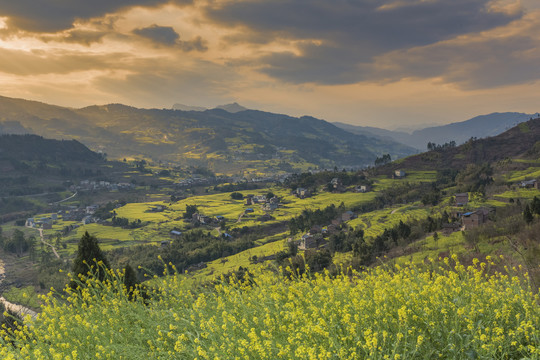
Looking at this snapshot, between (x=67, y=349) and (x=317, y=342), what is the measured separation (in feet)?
18.4

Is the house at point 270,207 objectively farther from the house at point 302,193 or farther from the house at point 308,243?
the house at point 308,243

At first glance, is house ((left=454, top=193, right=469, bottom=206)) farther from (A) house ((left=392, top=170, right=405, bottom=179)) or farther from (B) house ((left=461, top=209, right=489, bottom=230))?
(A) house ((left=392, top=170, right=405, bottom=179))

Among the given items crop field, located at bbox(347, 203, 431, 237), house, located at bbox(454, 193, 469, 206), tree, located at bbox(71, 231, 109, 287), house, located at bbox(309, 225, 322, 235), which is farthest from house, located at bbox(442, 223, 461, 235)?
tree, located at bbox(71, 231, 109, 287)

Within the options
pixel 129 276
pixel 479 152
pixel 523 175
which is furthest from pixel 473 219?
pixel 479 152

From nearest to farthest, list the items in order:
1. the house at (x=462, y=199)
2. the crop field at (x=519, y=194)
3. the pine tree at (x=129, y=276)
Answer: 1. the pine tree at (x=129, y=276)
2. the crop field at (x=519, y=194)
3. the house at (x=462, y=199)

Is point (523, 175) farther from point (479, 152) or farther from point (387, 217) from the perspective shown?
point (479, 152)

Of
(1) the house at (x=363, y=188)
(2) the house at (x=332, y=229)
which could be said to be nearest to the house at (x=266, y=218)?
(2) the house at (x=332, y=229)

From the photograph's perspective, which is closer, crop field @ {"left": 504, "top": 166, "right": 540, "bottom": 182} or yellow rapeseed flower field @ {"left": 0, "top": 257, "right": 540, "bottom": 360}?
yellow rapeseed flower field @ {"left": 0, "top": 257, "right": 540, "bottom": 360}

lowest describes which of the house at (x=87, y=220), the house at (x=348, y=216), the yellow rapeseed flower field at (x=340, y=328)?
the house at (x=87, y=220)

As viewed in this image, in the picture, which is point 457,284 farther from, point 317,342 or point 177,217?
point 177,217

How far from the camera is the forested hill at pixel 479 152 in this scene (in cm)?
17200

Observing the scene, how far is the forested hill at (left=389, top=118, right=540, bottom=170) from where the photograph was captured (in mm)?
172000

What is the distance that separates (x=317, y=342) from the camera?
5.77 m

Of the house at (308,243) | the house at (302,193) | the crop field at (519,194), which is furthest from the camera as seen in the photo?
the house at (302,193)
